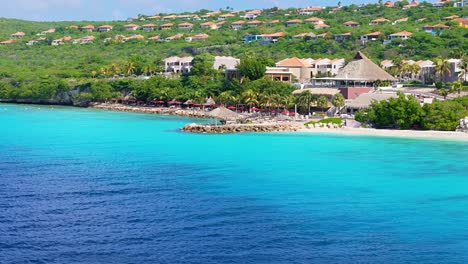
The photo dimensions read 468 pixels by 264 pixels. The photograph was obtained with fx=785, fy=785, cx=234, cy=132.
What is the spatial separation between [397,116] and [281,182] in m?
22.9

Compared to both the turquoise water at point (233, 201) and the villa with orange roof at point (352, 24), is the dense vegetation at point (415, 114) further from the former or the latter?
the villa with orange roof at point (352, 24)

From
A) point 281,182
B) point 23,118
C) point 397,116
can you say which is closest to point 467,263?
point 281,182

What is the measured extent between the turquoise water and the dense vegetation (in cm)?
431

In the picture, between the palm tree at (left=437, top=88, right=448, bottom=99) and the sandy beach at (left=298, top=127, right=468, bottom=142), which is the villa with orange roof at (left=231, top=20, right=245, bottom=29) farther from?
the sandy beach at (left=298, top=127, right=468, bottom=142)

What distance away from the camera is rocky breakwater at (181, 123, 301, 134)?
57.3 m

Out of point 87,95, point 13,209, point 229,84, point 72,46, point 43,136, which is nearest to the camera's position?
point 13,209

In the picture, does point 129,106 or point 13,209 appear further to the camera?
point 129,106

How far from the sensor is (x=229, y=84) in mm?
81938

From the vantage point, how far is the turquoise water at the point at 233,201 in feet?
79.3

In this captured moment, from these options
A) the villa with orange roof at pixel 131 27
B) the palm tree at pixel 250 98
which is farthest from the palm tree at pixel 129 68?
the villa with orange roof at pixel 131 27

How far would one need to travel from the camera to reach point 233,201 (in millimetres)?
30562

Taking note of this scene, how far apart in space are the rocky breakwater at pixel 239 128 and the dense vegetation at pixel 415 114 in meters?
6.23

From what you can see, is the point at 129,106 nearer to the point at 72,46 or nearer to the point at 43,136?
the point at 43,136

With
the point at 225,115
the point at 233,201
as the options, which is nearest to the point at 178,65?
the point at 225,115
